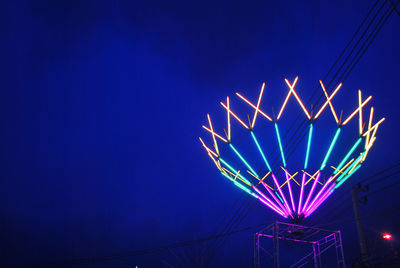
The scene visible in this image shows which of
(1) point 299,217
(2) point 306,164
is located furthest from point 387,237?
(2) point 306,164

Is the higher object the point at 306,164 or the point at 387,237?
the point at 306,164

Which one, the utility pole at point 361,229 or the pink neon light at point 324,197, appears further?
the pink neon light at point 324,197

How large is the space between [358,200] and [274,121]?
580 centimetres

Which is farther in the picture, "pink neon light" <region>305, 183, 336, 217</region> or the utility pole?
"pink neon light" <region>305, 183, 336, 217</region>

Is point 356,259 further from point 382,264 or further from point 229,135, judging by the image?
point 229,135

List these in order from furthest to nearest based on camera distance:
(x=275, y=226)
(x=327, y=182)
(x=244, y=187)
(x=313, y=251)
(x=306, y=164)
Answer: (x=313, y=251) → (x=275, y=226) → (x=244, y=187) → (x=327, y=182) → (x=306, y=164)

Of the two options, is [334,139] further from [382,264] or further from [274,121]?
[382,264]

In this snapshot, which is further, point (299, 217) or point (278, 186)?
point (299, 217)

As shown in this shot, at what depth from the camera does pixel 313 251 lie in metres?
18.4

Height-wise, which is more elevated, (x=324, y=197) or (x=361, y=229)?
(x=324, y=197)

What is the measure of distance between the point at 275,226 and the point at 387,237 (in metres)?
5.03

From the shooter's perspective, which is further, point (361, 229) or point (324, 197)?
point (324, 197)

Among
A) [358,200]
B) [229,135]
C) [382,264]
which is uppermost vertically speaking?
[229,135]

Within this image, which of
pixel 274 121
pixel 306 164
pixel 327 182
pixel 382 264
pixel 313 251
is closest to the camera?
pixel 382 264
